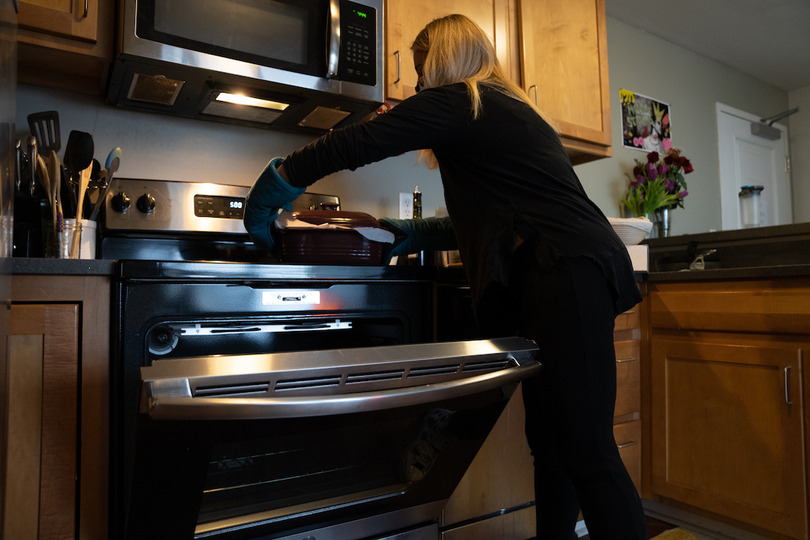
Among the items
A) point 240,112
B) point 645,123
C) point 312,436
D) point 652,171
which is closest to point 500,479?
point 312,436

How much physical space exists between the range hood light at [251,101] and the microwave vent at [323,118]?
3.9 inches

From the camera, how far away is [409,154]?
195 centimetres

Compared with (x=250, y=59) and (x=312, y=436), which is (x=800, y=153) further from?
(x=312, y=436)

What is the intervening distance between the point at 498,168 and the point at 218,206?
820mm

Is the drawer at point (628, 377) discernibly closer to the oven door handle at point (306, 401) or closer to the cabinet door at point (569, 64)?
the cabinet door at point (569, 64)

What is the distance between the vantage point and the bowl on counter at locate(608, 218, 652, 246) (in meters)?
1.68

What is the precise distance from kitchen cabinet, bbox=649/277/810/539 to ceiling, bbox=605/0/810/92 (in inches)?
73.3

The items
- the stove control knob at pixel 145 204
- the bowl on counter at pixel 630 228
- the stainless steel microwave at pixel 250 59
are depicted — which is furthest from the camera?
the bowl on counter at pixel 630 228

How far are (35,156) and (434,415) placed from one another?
1.03 meters

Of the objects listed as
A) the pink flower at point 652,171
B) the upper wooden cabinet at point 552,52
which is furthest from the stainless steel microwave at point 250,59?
the pink flower at point 652,171

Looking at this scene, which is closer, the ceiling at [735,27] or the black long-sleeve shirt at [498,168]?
the black long-sleeve shirt at [498,168]

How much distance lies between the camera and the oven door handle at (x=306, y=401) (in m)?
0.50

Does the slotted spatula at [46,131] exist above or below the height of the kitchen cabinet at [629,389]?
above

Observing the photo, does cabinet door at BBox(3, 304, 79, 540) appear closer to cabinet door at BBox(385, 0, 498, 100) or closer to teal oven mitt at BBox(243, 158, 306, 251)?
teal oven mitt at BBox(243, 158, 306, 251)
